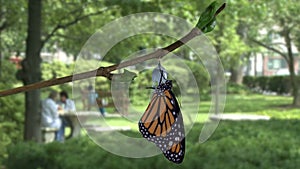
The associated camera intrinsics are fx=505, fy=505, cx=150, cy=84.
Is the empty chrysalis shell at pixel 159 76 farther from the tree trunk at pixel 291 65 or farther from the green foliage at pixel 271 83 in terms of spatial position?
the green foliage at pixel 271 83

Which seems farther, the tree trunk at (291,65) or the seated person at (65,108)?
the tree trunk at (291,65)

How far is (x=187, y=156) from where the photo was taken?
4629 mm

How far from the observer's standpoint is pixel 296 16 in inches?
840

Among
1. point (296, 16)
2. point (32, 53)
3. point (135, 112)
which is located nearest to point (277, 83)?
point (296, 16)

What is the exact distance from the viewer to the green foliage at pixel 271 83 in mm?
38188

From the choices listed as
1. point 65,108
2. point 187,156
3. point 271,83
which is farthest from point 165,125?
point 271,83

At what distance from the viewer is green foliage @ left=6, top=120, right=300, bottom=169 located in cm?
449

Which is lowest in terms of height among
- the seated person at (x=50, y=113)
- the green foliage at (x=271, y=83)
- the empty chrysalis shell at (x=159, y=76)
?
the seated person at (x=50, y=113)

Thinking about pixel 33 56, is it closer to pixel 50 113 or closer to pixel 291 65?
pixel 50 113

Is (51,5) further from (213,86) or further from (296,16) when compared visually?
(296,16)

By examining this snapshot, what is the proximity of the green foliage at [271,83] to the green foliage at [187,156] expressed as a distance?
108 ft

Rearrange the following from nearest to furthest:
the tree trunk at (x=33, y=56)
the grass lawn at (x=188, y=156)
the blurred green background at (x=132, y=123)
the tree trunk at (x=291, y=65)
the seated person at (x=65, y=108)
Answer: the blurred green background at (x=132, y=123), the grass lawn at (x=188, y=156), the tree trunk at (x=33, y=56), the seated person at (x=65, y=108), the tree trunk at (x=291, y=65)

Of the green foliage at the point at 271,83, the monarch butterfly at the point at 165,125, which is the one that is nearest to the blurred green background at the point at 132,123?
the monarch butterfly at the point at 165,125

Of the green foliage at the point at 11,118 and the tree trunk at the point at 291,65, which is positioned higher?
the tree trunk at the point at 291,65
